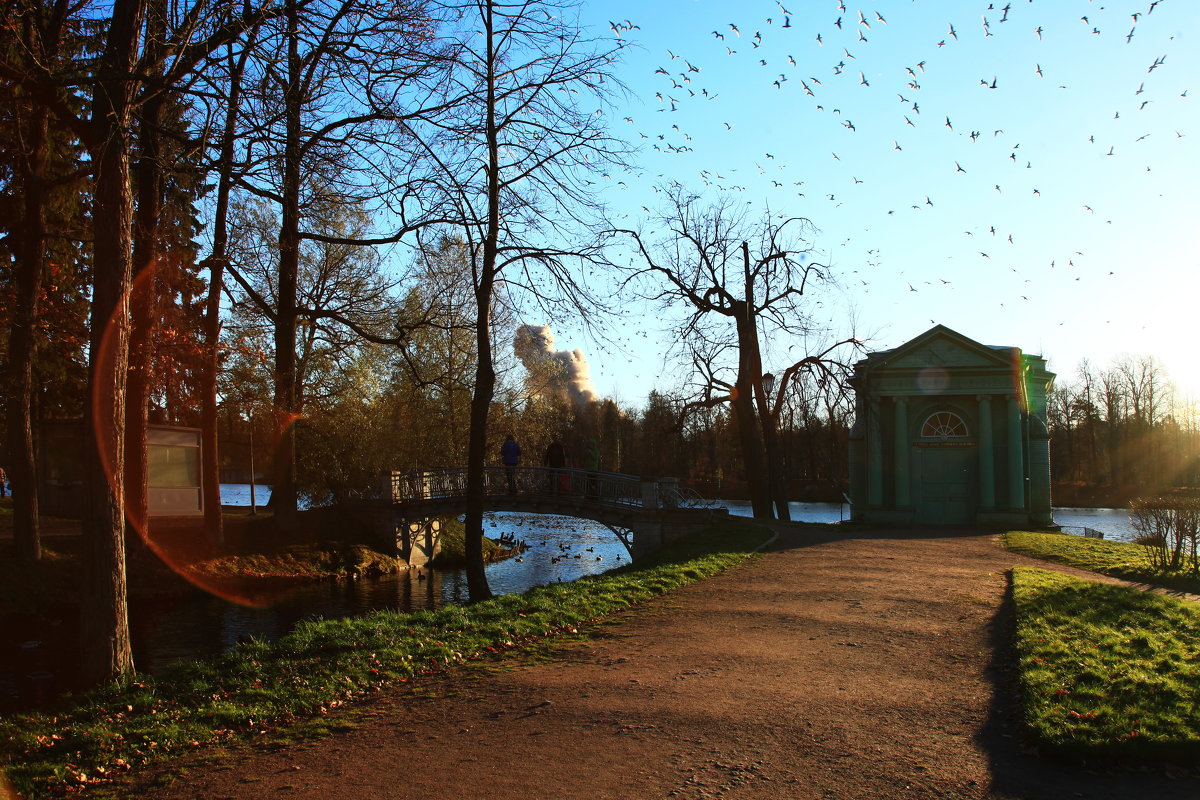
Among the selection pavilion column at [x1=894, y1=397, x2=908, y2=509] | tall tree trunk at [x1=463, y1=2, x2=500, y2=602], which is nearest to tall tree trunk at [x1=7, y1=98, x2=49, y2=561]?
tall tree trunk at [x1=463, y1=2, x2=500, y2=602]

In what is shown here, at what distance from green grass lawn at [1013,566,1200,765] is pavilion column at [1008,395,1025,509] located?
46.5 ft

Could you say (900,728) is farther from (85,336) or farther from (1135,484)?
(1135,484)

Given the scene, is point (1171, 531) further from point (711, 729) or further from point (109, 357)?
point (109, 357)

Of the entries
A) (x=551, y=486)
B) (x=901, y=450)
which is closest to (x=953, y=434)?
(x=901, y=450)

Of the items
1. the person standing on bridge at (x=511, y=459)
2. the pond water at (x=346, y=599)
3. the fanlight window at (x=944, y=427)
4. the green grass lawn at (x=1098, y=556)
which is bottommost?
the pond water at (x=346, y=599)

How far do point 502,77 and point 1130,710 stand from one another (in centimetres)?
1159

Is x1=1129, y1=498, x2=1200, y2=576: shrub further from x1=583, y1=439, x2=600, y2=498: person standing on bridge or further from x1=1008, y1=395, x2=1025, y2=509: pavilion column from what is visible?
x1=583, y1=439, x2=600, y2=498: person standing on bridge

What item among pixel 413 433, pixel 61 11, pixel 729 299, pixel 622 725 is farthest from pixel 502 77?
pixel 413 433

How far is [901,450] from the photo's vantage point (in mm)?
25453

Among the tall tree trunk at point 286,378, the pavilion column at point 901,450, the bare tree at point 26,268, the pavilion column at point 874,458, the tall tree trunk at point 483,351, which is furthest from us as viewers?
the pavilion column at point 874,458

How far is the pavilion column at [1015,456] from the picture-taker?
24.9 meters

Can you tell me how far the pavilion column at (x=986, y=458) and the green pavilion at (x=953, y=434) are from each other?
0.03m

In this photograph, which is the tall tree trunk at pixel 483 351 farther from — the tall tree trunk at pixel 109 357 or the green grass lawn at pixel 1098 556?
the green grass lawn at pixel 1098 556

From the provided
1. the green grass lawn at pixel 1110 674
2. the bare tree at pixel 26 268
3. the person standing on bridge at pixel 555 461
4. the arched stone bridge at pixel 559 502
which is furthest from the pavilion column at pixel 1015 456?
the bare tree at pixel 26 268
